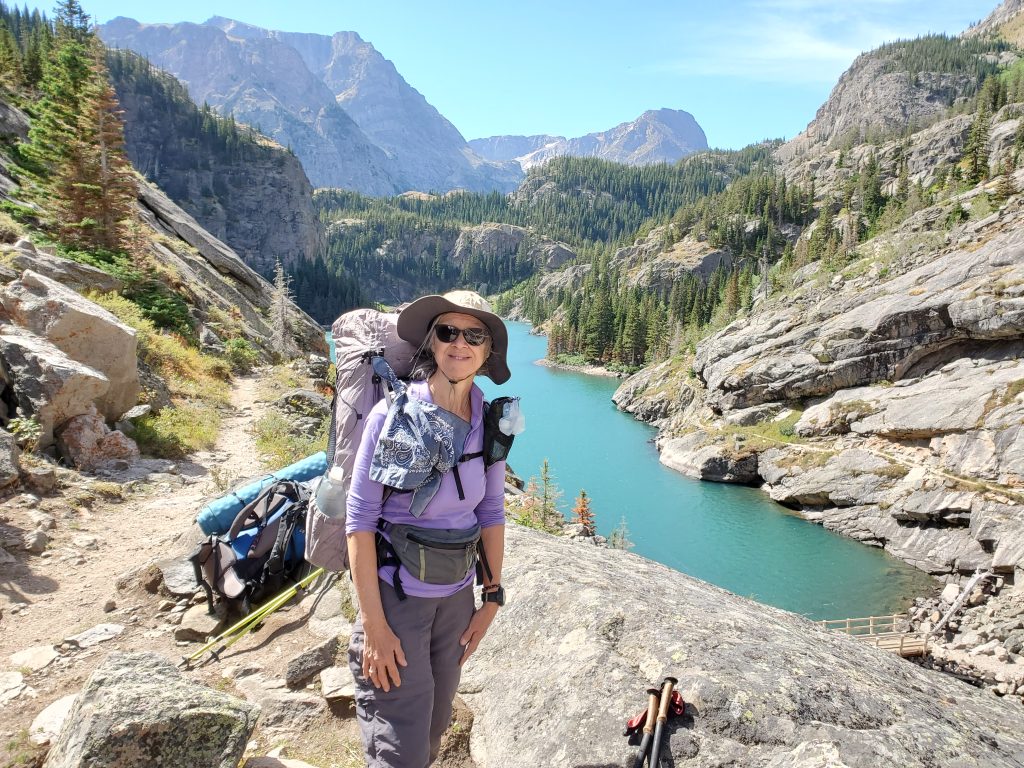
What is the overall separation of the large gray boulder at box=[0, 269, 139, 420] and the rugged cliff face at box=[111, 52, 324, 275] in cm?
15874

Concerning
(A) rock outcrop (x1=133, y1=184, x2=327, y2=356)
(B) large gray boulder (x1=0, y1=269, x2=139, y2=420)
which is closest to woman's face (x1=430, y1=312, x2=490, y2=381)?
(B) large gray boulder (x1=0, y1=269, x2=139, y2=420)

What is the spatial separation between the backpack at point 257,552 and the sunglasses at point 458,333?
3297 mm

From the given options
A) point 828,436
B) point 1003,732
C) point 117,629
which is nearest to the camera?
point 1003,732

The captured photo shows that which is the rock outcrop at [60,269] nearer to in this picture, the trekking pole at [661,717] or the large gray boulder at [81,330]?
the large gray boulder at [81,330]

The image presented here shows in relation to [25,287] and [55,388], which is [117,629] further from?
[25,287]

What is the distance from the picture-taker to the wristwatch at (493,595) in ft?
10.6

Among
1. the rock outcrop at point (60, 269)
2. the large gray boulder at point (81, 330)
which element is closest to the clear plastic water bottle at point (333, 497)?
the large gray boulder at point (81, 330)

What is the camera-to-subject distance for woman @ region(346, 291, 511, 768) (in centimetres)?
267

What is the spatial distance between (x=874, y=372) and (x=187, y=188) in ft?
565

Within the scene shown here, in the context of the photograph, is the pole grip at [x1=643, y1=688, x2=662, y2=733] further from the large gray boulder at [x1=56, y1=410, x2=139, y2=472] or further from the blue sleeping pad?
the large gray boulder at [x1=56, y1=410, x2=139, y2=472]

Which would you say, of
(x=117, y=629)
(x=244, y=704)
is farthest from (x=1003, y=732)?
(x=117, y=629)

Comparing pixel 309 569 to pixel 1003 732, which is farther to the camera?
pixel 309 569

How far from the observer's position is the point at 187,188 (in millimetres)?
153500

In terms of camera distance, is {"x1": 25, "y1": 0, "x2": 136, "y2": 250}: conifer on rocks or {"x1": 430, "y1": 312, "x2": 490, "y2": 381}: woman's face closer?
{"x1": 430, "y1": 312, "x2": 490, "y2": 381}: woman's face
